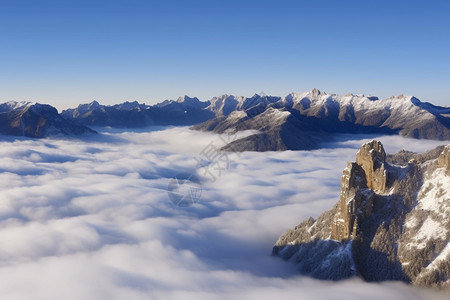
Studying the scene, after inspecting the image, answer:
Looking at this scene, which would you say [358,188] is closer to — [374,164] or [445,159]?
[374,164]

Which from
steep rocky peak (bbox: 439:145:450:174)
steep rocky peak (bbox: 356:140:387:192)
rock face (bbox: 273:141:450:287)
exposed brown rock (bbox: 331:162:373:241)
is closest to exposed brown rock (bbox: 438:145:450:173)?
steep rocky peak (bbox: 439:145:450:174)

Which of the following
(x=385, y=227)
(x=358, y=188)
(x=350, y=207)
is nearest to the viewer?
(x=385, y=227)

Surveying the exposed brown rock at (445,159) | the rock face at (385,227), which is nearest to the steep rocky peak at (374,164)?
the rock face at (385,227)

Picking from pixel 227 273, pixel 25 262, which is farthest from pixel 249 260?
pixel 25 262

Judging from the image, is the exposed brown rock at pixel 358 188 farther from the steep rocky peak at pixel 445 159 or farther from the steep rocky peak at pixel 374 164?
the steep rocky peak at pixel 445 159

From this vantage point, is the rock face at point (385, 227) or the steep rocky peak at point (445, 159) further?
the steep rocky peak at point (445, 159)

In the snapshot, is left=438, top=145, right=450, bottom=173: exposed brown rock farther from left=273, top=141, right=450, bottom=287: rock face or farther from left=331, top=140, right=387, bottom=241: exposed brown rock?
left=331, top=140, right=387, bottom=241: exposed brown rock

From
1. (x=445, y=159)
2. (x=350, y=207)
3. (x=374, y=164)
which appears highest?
(x=445, y=159)

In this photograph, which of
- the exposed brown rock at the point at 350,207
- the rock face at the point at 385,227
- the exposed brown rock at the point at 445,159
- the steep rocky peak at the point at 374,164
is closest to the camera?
the rock face at the point at 385,227

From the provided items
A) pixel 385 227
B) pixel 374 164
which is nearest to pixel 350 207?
pixel 385 227
